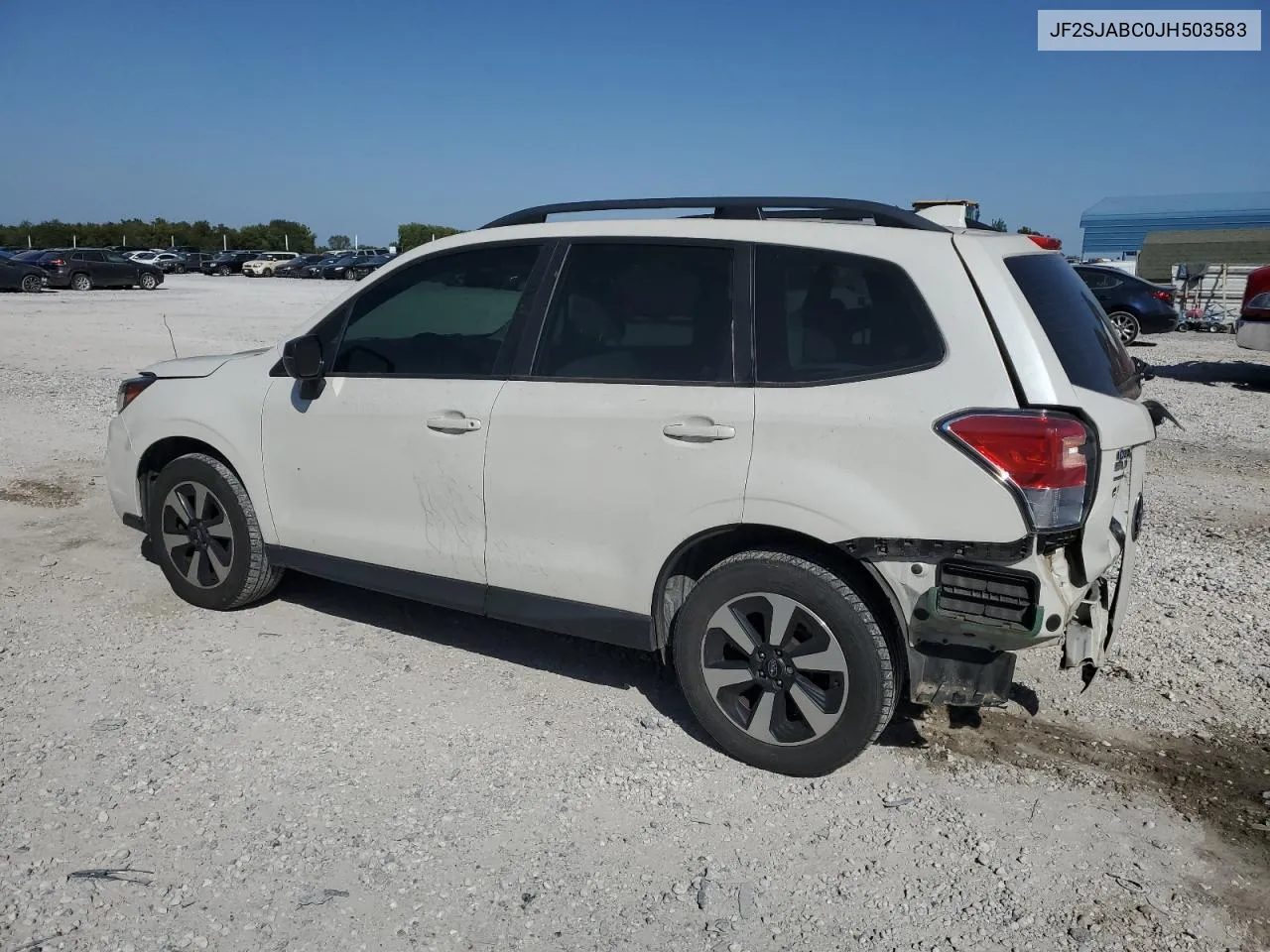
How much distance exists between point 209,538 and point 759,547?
9.37 feet

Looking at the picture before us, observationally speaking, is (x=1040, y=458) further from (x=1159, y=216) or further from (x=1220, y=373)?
(x=1159, y=216)

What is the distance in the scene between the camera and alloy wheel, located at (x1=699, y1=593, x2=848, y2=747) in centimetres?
357

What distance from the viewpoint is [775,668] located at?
12.0 feet

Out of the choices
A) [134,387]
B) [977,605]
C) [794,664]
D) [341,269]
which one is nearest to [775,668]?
[794,664]

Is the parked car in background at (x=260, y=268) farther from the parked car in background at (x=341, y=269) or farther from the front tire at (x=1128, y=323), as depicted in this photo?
the front tire at (x=1128, y=323)

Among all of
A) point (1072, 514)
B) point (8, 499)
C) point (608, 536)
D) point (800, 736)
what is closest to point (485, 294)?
point (608, 536)

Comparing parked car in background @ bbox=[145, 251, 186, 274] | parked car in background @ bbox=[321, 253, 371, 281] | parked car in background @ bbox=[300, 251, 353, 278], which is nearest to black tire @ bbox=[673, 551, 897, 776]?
parked car in background @ bbox=[321, 253, 371, 281]

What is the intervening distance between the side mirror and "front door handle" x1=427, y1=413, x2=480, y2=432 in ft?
2.19

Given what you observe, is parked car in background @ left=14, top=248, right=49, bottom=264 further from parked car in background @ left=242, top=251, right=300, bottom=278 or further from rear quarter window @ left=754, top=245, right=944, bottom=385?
rear quarter window @ left=754, top=245, right=944, bottom=385

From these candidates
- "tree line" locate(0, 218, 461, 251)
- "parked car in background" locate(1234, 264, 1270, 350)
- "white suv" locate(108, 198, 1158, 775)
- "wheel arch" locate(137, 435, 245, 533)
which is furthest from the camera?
"tree line" locate(0, 218, 461, 251)

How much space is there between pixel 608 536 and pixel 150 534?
2700 mm

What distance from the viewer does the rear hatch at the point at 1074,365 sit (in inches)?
128

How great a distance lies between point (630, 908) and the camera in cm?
302

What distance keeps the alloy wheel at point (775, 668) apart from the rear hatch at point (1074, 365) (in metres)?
0.90
